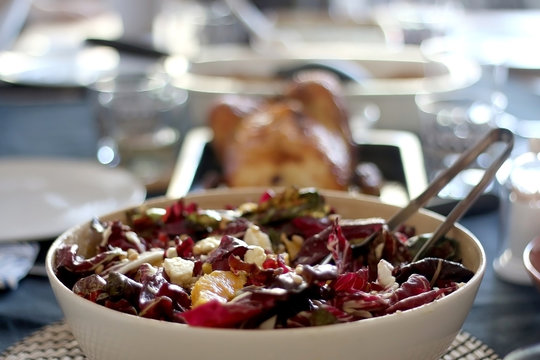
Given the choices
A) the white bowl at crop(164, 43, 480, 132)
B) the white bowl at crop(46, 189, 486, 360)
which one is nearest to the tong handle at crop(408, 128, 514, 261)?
the white bowl at crop(46, 189, 486, 360)

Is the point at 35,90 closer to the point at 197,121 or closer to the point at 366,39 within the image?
the point at 197,121

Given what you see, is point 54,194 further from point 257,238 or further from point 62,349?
point 257,238

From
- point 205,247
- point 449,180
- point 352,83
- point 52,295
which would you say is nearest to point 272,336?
point 205,247

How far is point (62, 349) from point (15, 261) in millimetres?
251

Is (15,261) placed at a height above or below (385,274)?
below

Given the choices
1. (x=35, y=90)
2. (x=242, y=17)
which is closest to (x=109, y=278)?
(x=35, y=90)

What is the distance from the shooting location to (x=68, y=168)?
1410 millimetres

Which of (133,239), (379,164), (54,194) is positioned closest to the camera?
(133,239)

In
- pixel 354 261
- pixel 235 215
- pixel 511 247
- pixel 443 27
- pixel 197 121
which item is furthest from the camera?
pixel 443 27

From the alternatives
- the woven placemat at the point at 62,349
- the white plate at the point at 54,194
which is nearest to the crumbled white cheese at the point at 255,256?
the woven placemat at the point at 62,349

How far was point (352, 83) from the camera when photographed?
1.80m

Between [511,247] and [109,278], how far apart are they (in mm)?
604

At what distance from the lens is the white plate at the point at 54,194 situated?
115 centimetres

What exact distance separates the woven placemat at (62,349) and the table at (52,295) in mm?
15
